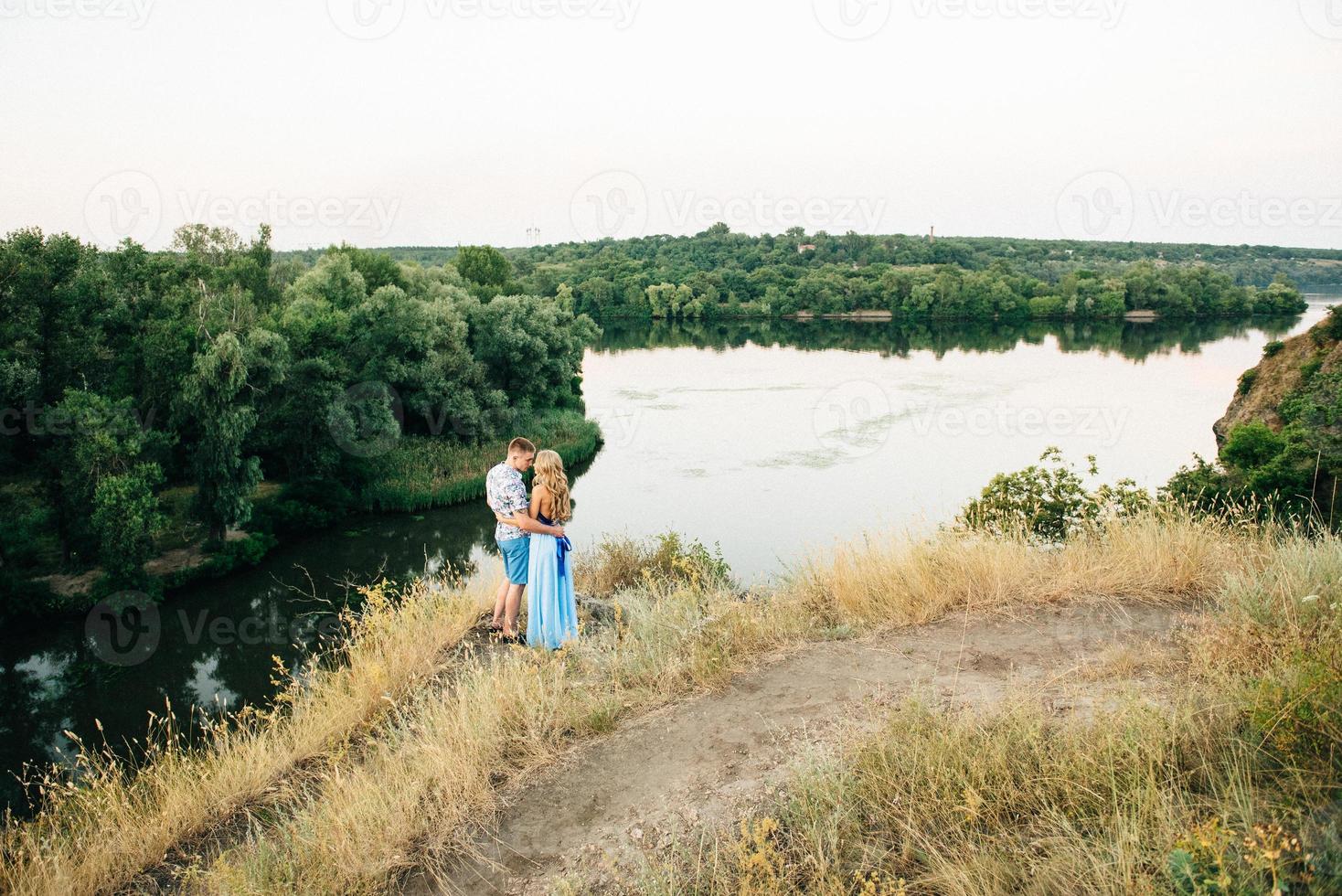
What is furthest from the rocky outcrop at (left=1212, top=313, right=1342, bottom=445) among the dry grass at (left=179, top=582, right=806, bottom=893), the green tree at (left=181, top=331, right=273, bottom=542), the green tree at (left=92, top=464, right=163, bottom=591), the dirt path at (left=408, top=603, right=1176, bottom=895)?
the green tree at (left=92, top=464, right=163, bottom=591)

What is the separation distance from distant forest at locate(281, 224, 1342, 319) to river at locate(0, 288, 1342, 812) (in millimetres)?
25119

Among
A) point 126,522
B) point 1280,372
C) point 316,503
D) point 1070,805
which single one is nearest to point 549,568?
point 1070,805

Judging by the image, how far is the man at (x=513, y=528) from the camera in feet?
23.0

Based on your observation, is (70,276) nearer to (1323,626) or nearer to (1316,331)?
(1323,626)

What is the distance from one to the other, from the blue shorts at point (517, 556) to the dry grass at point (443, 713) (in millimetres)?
769

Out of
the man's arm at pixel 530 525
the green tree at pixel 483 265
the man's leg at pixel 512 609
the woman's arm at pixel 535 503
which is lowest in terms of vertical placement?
the man's leg at pixel 512 609

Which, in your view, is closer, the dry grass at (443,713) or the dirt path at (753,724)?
the dirt path at (753,724)

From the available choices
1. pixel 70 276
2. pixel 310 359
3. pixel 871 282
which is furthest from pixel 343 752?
pixel 871 282

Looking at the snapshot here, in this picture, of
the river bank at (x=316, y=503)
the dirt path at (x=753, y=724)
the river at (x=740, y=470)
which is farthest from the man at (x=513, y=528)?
the river bank at (x=316, y=503)

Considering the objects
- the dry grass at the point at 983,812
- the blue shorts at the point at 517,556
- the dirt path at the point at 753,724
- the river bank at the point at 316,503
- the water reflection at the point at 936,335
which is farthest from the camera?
the water reflection at the point at 936,335

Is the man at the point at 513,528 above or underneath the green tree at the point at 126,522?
above

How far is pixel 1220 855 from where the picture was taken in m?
2.46

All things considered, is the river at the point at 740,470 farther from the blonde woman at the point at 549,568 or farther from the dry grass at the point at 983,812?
the dry grass at the point at 983,812

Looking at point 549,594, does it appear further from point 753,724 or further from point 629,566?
point 629,566
